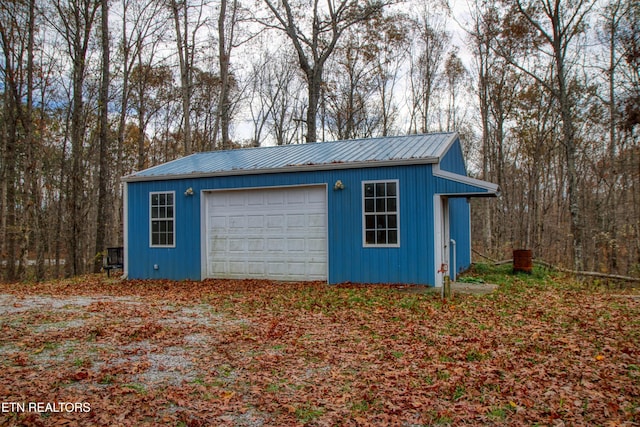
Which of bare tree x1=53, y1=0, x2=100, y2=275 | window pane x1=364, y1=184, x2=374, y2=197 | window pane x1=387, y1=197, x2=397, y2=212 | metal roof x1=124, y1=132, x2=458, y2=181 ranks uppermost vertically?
bare tree x1=53, y1=0, x2=100, y2=275

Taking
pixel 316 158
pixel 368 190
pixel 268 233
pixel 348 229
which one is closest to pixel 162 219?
pixel 268 233

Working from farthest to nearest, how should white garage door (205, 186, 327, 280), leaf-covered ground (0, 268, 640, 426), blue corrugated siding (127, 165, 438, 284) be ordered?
white garage door (205, 186, 327, 280)
blue corrugated siding (127, 165, 438, 284)
leaf-covered ground (0, 268, 640, 426)

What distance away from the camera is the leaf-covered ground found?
364 centimetres

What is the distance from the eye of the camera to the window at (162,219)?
12078 millimetres

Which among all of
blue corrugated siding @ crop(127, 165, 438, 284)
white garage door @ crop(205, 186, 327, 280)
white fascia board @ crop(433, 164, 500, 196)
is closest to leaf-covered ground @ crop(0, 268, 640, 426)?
blue corrugated siding @ crop(127, 165, 438, 284)

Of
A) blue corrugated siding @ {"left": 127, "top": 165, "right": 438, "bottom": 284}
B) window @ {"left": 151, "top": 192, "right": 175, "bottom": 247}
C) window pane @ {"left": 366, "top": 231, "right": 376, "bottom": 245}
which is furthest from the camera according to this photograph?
window @ {"left": 151, "top": 192, "right": 175, "bottom": 247}

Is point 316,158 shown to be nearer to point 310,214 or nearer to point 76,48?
point 310,214

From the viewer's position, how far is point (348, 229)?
33.9 feet

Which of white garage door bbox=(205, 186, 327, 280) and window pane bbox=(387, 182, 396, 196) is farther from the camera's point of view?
white garage door bbox=(205, 186, 327, 280)

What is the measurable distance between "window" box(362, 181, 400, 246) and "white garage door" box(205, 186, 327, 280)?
41.5 inches

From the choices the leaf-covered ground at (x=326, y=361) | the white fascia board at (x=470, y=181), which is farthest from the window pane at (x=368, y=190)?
the leaf-covered ground at (x=326, y=361)

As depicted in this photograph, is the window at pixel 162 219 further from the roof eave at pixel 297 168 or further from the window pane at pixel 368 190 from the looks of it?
the window pane at pixel 368 190

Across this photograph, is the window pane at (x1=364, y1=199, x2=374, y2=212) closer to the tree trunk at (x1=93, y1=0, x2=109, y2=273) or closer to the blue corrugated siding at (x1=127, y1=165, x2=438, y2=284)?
the blue corrugated siding at (x1=127, y1=165, x2=438, y2=284)

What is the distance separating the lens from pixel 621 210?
67.6 ft
